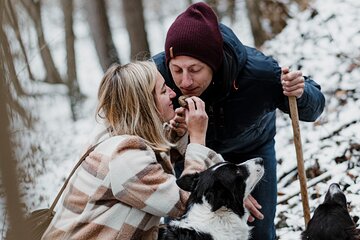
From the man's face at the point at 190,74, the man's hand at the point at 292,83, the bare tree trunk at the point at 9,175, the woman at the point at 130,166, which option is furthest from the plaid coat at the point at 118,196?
the bare tree trunk at the point at 9,175

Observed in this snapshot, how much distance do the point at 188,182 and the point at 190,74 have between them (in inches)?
36.7

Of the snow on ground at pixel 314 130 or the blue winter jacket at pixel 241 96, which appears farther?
the snow on ground at pixel 314 130

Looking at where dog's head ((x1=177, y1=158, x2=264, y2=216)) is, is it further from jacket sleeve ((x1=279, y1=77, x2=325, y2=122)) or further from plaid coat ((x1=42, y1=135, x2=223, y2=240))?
jacket sleeve ((x1=279, y1=77, x2=325, y2=122))

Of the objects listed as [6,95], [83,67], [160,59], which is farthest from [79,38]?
[6,95]

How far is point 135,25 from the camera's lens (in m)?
14.8

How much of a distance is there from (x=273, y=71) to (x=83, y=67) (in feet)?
62.5

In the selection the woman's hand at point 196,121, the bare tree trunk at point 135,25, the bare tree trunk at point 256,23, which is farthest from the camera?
the bare tree trunk at point 135,25

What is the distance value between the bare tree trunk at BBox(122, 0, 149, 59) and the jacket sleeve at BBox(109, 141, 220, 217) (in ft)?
35.5

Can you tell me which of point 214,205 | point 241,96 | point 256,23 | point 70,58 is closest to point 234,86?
point 241,96

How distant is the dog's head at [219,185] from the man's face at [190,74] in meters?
Result: 0.71

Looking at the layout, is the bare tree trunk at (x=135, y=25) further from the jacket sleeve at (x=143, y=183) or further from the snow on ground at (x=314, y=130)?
the jacket sleeve at (x=143, y=183)

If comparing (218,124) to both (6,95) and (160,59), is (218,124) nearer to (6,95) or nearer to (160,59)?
(160,59)

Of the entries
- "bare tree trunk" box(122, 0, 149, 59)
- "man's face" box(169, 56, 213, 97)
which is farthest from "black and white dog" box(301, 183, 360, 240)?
"bare tree trunk" box(122, 0, 149, 59)

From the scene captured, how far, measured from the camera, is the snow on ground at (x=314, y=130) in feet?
21.4
